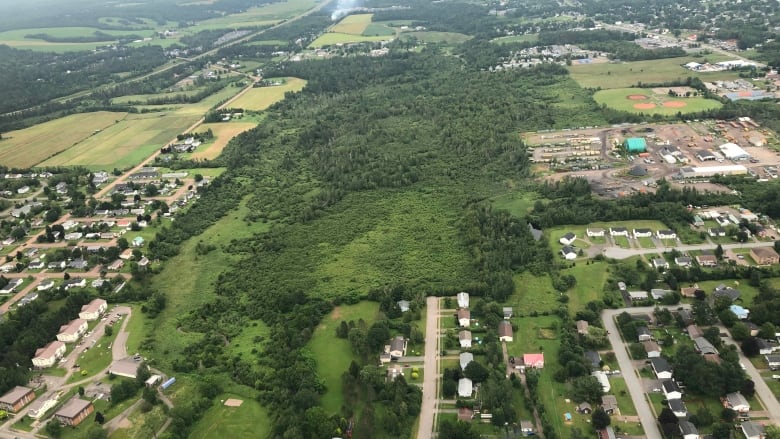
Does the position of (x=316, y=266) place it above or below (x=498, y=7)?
below

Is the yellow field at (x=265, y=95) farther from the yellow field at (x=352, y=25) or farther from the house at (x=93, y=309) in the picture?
the house at (x=93, y=309)

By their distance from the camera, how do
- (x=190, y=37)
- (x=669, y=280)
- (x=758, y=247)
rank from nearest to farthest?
(x=669, y=280)
(x=758, y=247)
(x=190, y=37)

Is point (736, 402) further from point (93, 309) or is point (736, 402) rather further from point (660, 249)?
point (93, 309)

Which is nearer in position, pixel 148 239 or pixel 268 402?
pixel 268 402

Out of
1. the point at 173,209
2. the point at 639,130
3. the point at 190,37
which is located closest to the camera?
the point at 173,209

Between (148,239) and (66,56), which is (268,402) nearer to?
(148,239)

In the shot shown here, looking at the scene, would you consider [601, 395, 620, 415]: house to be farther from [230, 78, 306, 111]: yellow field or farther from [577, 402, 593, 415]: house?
[230, 78, 306, 111]: yellow field

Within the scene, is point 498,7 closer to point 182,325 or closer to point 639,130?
point 639,130

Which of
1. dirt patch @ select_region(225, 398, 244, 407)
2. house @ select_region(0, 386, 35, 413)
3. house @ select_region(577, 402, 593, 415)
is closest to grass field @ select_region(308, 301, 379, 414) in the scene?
dirt patch @ select_region(225, 398, 244, 407)

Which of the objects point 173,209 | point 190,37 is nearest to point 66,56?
point 190,37
